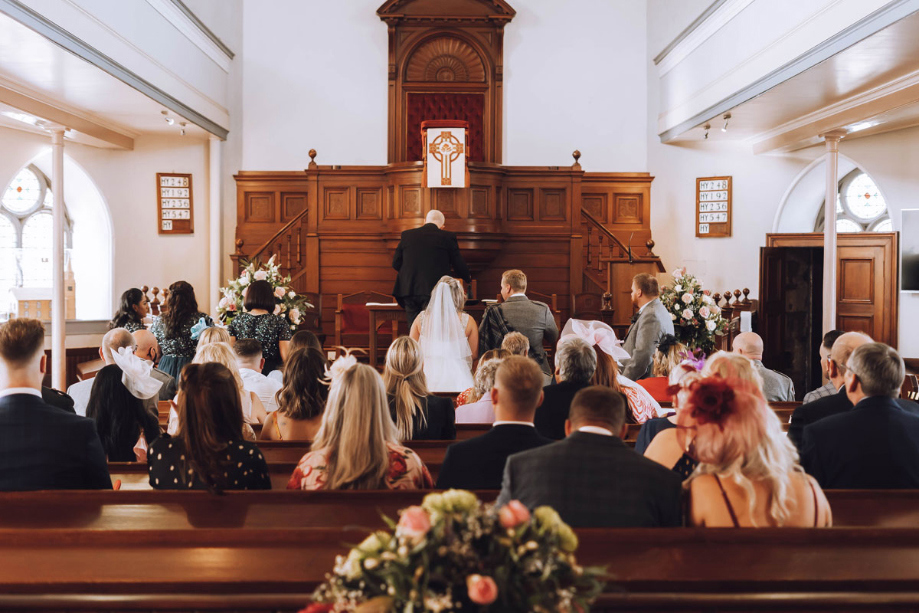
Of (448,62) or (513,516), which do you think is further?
(448,62)

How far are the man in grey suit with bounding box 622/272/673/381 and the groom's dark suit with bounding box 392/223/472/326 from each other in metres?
2.17

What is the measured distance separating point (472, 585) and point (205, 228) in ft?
39.6

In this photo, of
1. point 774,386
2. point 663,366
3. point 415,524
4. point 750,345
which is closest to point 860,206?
point 774,386

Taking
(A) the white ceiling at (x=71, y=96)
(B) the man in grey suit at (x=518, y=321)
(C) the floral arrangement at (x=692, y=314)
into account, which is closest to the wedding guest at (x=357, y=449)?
(B) the man in grey suit at (x=518, y=321)

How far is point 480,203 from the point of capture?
11273 millimetres

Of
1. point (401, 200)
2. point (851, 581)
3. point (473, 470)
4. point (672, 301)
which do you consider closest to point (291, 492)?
point (473, 470)

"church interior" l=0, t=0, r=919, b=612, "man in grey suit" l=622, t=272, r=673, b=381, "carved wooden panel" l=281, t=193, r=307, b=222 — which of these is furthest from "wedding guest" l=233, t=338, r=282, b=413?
"carved wooden panel" l=281, t=193, r=307, b=222

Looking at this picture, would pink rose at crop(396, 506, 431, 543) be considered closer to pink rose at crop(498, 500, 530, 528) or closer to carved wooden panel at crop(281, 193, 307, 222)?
pink rose at crop(498, 500, 530, 528)

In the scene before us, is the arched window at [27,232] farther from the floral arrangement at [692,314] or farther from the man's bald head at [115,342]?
the floral arrangement at [692,314]

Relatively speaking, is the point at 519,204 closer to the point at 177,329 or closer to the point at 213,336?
the point at 177,329

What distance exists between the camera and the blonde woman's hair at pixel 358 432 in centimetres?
281

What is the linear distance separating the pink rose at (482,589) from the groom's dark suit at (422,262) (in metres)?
6.83

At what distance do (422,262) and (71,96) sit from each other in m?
4.73

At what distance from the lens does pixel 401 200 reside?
11.4 metres
